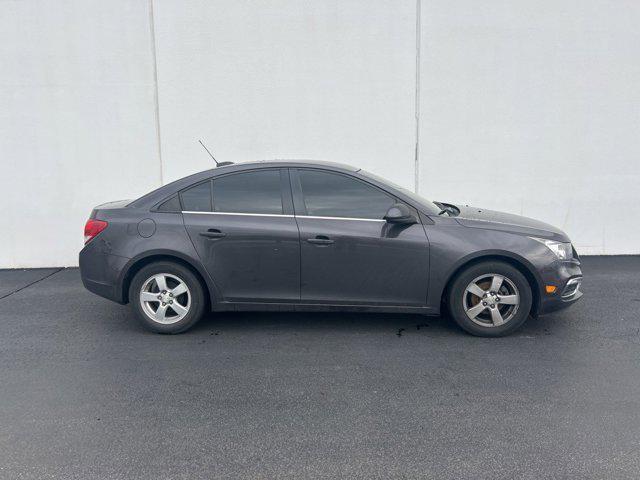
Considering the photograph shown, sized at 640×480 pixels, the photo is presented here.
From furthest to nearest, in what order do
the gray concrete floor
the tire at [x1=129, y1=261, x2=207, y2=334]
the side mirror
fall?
the tire at [x1=129, y1=261, x2=207, y2=334] → the side mirror → the gray concrete floor

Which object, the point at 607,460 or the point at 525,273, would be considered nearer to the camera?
the point at 607,460

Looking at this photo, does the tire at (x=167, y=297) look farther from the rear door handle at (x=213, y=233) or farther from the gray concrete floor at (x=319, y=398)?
the rear door handle at (x=213, y=233)

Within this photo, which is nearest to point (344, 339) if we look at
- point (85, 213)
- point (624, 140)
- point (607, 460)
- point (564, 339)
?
point (564, 339)

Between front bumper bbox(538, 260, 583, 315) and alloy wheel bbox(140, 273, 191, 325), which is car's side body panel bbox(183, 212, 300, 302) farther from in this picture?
front bumper bbox(538, 260, 583, 315)

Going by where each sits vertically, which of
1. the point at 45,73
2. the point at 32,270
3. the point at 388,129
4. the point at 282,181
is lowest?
the point at 32,270

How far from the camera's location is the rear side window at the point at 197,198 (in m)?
5.06

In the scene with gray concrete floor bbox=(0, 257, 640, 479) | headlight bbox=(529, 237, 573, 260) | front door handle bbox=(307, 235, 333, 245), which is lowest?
gray concrete floor bbox=(0, 257, 640, 479)

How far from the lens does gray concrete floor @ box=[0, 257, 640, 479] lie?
3.04 meters

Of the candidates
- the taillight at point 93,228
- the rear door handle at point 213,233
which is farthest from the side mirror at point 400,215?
the taillight at point 93,228

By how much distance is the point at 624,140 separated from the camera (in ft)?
26.8

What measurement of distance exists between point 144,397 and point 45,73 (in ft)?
19.3

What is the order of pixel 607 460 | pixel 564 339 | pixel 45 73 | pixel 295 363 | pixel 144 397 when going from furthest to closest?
pixel 45 73 < pixel 564 339 < pixel 295 363 < pixel 144 397 < pixel 607 460

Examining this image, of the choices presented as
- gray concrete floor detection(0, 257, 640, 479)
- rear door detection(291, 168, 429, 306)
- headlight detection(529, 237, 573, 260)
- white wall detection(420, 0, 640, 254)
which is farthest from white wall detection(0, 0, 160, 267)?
headlight detection(529, 237, 573, 260)

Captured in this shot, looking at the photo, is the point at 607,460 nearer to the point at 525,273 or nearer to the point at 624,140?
the point at 525,273
